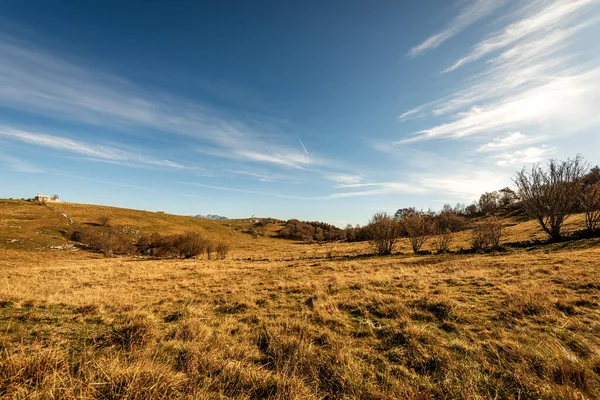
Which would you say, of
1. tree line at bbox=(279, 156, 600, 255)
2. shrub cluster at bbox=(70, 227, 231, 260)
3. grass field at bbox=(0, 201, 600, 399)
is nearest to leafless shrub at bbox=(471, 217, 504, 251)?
tree line at bbox=(279, 156, 600, 255)

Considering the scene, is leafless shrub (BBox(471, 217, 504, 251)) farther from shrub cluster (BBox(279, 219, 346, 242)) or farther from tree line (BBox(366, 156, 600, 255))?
shrub cluster (BBox(279, 219, 346, 242))

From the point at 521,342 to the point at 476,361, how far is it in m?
1.66

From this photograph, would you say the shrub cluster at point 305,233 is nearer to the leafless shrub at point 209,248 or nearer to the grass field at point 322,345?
the leafless shrub at point 209,248

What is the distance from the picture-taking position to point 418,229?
31516 millimetres

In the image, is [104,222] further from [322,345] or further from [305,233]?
[322,345]

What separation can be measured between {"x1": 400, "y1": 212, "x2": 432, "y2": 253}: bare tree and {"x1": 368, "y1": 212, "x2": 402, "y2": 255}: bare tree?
145 cm

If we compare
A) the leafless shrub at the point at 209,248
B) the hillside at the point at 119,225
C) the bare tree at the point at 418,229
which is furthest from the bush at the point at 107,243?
the bare tree at the point at 418,229

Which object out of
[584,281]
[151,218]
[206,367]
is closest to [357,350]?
[206,367]

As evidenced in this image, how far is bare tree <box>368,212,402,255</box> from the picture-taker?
33000mm

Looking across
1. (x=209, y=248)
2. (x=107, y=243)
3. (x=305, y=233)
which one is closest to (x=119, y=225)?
(x=107, y=243)

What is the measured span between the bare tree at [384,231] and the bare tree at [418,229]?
1455 millimetres

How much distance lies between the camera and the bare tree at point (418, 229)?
31406 millimetres

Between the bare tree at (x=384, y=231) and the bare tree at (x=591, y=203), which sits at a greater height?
the bare tree at (x=591, y=203)

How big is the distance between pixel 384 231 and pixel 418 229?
4.18 m
